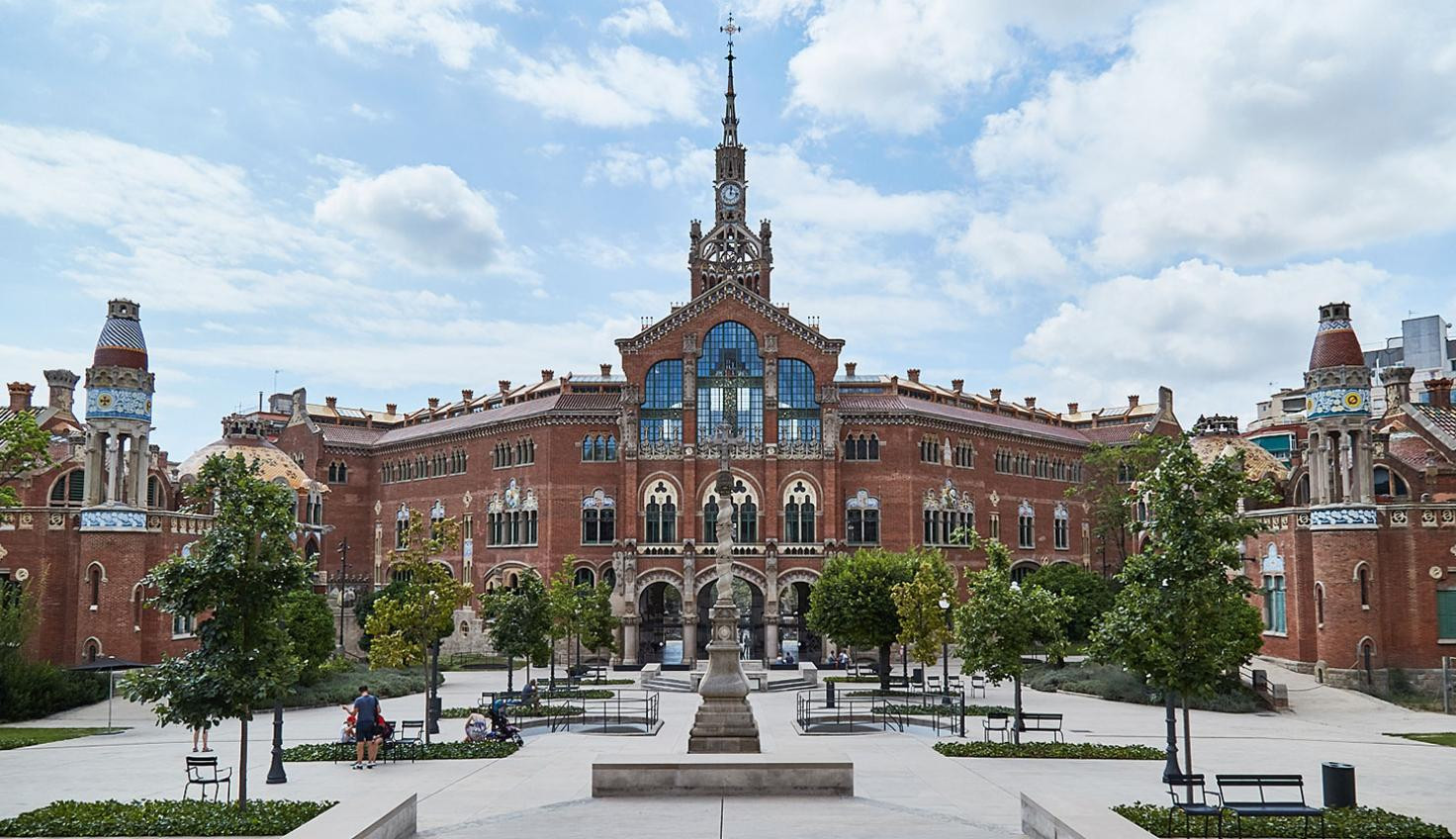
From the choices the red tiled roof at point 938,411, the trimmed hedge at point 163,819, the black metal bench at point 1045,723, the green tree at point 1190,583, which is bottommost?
the black metal bench at point 1045,723

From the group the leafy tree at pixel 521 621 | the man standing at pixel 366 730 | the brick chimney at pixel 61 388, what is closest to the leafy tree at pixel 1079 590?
the leafy tree at pixel 521 621

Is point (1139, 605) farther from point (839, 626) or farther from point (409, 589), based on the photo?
point (839, 626)

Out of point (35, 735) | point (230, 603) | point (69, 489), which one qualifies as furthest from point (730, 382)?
point (230, 603)

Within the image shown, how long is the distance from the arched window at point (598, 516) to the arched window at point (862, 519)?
13.8 m

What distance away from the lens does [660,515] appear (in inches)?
2584

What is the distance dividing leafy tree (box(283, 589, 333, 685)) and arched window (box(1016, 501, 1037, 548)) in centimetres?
4547

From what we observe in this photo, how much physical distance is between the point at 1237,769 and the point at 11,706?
124 feet

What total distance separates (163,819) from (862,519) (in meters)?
52.3

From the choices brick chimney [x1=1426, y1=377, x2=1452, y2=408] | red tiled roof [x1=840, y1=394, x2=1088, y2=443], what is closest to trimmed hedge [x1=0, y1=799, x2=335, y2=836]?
red tiled roof [x1=840, y1=394, x2=1088, y2=443]

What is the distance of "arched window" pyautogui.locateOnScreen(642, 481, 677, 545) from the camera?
6538 cm

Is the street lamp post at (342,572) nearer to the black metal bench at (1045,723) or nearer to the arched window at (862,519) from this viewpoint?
the arched window at (862,519)

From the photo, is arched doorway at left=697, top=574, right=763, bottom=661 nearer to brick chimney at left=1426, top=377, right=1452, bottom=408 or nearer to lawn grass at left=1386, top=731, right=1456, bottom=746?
lawn grass at left=1386, top=731, right=1456, bottom=746

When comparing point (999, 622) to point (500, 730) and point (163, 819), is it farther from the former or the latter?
point (163, 819)

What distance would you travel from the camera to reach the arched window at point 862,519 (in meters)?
67.0
